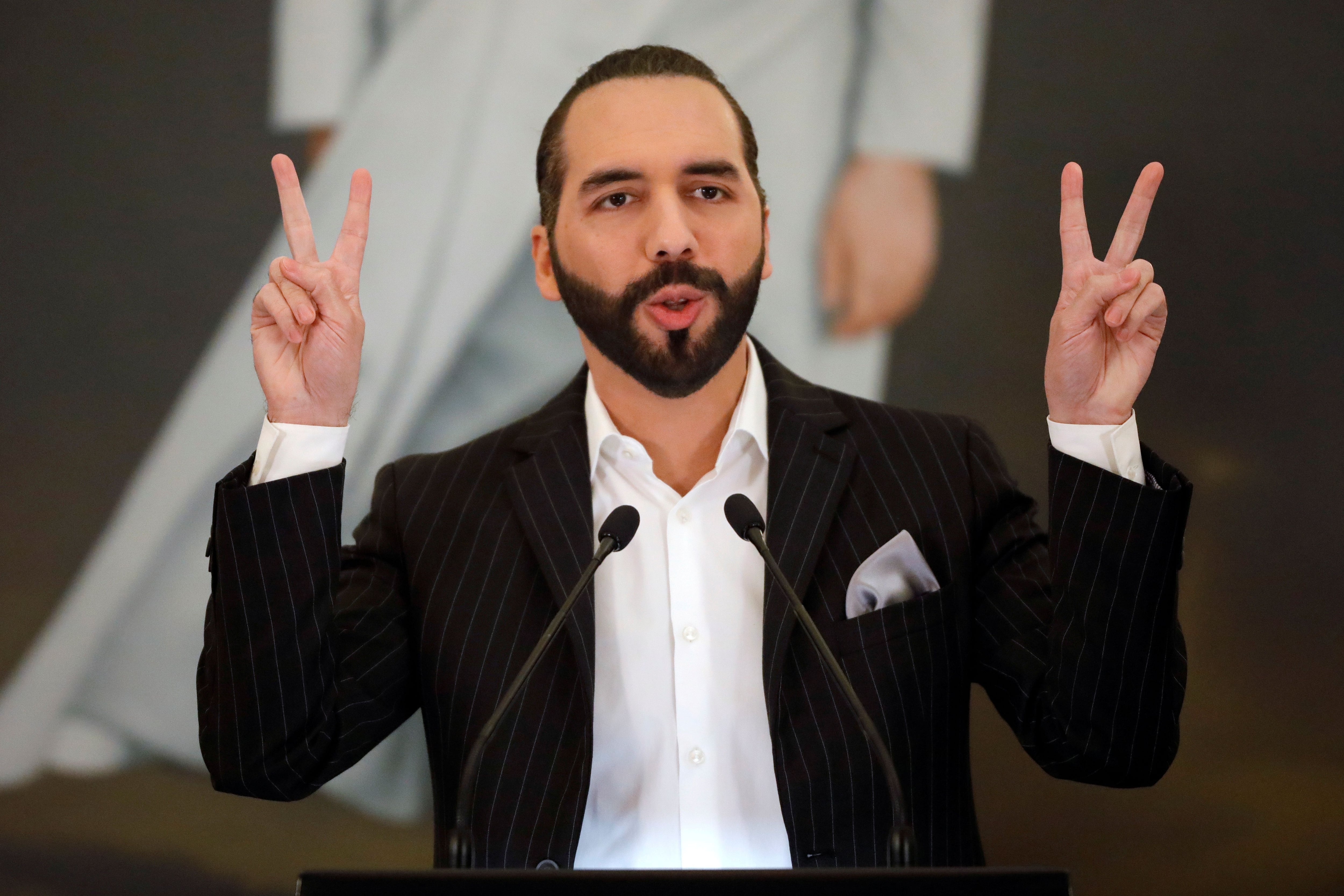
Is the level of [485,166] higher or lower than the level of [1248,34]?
lower

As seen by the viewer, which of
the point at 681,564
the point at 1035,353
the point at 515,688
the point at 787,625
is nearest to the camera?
the point at 515,688

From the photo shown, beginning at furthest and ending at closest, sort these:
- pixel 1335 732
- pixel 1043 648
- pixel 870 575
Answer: pixel 1335 732 → pixel 870 575 → pixel 1043 648

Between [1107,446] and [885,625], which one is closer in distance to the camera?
[1107,446]

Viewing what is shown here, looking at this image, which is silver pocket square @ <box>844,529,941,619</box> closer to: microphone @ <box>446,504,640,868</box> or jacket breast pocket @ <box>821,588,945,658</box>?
jacket breast pocket @ <box>821,588,945,658</box>

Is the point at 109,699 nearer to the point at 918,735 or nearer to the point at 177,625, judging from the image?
the point at 177,625

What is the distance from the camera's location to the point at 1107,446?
1427mm

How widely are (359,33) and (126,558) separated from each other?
4.10ft

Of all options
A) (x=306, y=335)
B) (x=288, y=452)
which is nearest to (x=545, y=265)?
(x=306, y=335)

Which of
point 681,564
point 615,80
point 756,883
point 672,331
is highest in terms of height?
point 615,80

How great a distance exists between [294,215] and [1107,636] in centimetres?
122

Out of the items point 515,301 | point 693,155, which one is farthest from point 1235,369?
point 515,301

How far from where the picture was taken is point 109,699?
2.40 metres

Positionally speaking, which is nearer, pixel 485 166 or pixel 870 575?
pixel 870 575

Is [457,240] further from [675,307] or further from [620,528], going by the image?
[620,528]
